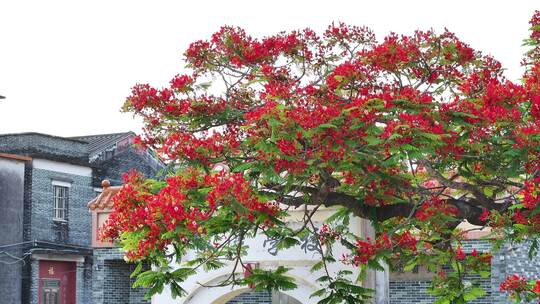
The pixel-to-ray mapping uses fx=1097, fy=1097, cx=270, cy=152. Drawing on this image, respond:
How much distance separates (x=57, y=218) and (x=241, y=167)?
833 inches

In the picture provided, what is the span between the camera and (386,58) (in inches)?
435

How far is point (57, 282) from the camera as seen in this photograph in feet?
98.6

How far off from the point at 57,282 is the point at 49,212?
196 centimetres

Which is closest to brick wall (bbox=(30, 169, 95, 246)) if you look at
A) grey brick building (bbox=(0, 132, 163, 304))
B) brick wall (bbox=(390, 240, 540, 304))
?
grey brick building (bbox=(0, 132, 163, 304))

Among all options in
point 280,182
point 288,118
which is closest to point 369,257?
point 280,182

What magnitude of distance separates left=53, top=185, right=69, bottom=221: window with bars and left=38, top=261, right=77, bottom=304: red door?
1.37m

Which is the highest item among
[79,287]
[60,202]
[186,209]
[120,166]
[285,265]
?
[120,166]

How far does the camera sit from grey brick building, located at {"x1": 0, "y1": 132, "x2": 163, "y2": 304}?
2917cm

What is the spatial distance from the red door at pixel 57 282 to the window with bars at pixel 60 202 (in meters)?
1.37

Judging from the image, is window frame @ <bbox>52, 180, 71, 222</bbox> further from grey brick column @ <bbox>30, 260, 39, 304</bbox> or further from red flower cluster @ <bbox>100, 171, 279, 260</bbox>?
red flower cluster @ <bbox>100, 171, 279, 260</bbox>

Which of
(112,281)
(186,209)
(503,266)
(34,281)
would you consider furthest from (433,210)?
(34,281)

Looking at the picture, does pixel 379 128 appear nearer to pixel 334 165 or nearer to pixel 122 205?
pixel 334 165

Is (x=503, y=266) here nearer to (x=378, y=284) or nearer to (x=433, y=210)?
(x=378, y=284)

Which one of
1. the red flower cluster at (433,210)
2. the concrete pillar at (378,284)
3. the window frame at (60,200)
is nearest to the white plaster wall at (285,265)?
the concrete pillar at (378,284)
